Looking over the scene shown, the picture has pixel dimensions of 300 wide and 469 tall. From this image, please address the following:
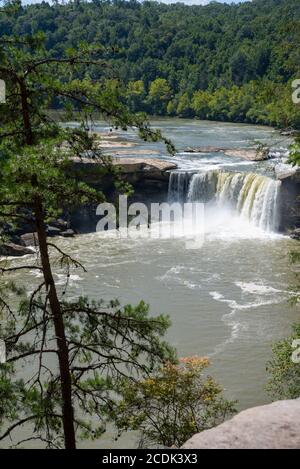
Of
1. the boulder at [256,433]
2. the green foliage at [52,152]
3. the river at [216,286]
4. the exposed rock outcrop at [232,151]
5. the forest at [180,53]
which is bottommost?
the river at [216,286]

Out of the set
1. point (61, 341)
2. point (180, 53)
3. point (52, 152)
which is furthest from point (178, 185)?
point (180, 53)

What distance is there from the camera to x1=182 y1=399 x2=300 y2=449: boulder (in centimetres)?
527

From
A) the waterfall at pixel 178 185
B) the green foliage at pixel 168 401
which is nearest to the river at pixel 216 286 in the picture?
the waterfall at pixel 178 185

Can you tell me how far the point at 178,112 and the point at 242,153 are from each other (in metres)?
43.6

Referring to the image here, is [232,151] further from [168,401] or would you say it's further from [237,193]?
[168,401]

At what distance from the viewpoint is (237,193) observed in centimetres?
3109

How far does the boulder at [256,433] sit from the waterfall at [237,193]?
23.1m

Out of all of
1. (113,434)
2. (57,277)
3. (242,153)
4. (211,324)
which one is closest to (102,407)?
(113,434)

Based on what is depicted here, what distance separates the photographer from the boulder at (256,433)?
5273 mm

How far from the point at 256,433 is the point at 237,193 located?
1034 inches

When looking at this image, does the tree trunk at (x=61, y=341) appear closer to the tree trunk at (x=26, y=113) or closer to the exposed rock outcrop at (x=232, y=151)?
the tree trunk at (x=26, y=113)
